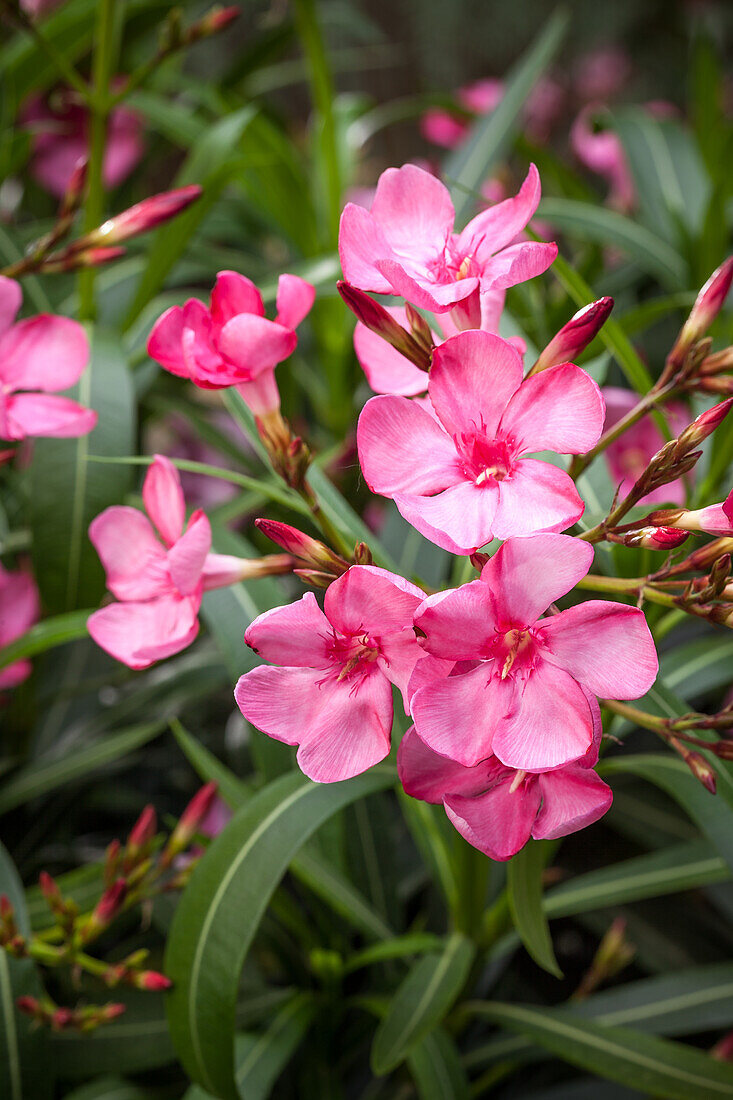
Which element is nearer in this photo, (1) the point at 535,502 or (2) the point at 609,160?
(1) the point at 535,502

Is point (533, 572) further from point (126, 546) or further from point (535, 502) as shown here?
point (126, 546)

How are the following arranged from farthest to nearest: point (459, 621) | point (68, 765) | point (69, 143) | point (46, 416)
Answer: point (69, 143) < point (68, 765) < point (46, 416) < point (459, 621)

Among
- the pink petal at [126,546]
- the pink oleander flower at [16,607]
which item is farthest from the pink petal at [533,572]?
the pink oleander flower at [16,607]

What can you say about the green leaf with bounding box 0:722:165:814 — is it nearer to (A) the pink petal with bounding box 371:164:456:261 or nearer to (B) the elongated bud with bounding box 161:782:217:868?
(B) the elongated bud with bounding box 161:782:217:868

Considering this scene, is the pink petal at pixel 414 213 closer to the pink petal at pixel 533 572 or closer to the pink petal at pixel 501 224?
the pink petal at pixel 501 224

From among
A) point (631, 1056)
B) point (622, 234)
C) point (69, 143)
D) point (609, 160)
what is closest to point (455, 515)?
point (631, 1056)

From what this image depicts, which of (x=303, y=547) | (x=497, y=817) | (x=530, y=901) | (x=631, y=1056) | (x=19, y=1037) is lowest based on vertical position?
(x=631, y=1056)
